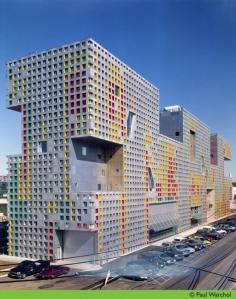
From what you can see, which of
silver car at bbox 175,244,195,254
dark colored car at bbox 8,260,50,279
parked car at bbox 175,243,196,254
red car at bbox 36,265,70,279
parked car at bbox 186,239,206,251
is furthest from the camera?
parked car at bbox 186,239,206,251

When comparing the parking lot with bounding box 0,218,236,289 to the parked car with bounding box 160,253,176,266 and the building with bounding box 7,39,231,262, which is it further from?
the building with bounding box 7,39,231,262

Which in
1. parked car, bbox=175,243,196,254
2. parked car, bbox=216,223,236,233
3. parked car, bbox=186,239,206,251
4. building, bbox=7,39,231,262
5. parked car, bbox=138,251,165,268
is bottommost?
parked car, bbox=216,223,236,233

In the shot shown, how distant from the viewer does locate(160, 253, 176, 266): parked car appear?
39.5m

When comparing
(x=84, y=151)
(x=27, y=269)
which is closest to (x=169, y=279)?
(x=27, y=269)

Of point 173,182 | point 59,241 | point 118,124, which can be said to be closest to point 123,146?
point 118,124

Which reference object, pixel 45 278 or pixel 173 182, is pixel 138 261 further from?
pixel 173 182

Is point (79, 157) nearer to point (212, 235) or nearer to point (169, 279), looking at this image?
point (169, 279)

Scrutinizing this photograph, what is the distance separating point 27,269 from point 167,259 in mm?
15931

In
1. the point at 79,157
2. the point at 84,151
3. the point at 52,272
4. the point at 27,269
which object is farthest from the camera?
the point at 84,151

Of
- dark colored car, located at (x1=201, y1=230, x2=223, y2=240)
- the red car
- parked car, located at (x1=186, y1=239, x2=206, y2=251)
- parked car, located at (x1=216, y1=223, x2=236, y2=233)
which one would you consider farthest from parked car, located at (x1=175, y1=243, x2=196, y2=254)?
parked car, located at (x1=216, y1=223, x2=236, y2=233)

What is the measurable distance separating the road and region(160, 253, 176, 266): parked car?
788 millimetres

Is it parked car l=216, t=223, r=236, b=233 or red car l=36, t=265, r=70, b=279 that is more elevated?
red car l=36, t=265, r=70, b=279

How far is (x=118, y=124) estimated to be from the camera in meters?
48.8

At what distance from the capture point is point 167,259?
4028 cm
